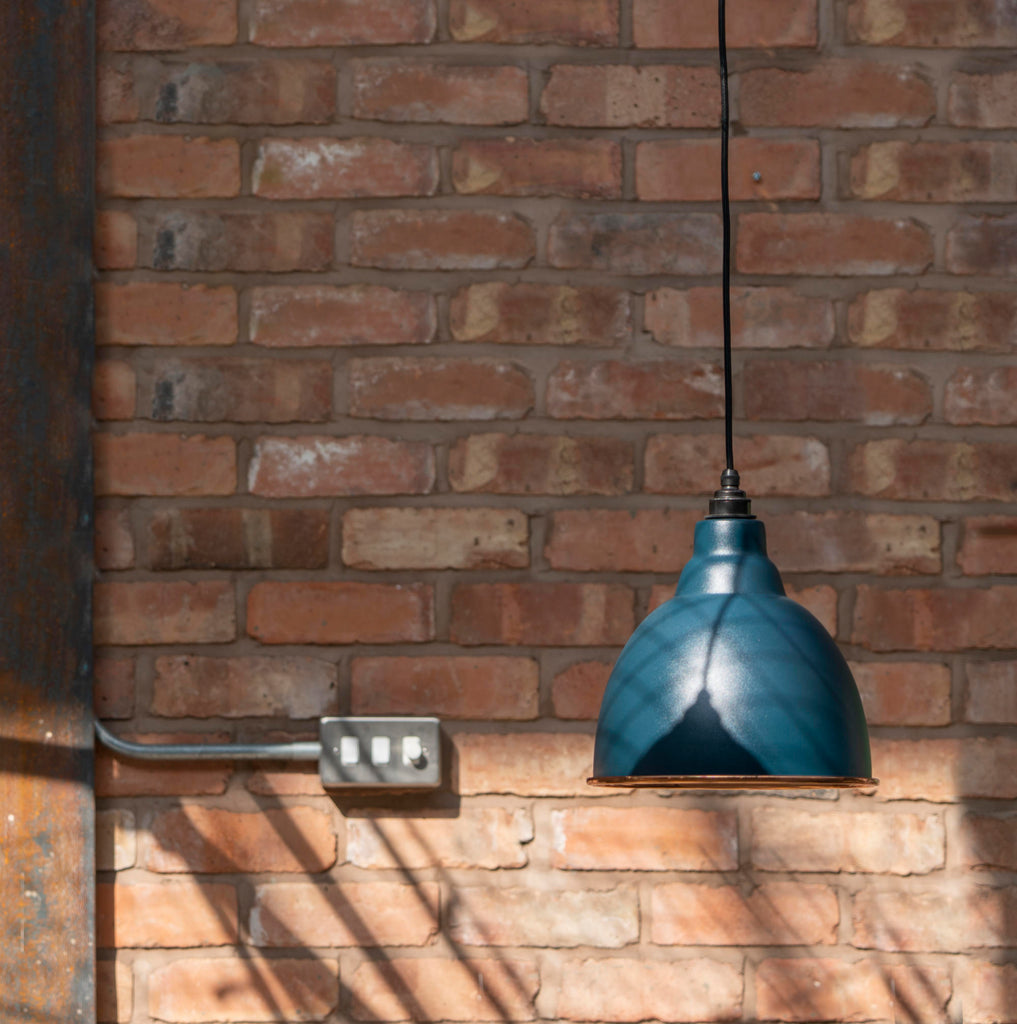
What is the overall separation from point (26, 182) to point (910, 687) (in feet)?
3.95

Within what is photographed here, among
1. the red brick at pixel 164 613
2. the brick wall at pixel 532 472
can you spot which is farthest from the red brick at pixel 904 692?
the red brick at pixel 164 613

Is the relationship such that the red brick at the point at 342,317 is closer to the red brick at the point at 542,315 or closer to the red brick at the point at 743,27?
the red brick at the point at 542,315

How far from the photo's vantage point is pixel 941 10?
1358 millimetres

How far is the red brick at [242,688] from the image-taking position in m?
1.32

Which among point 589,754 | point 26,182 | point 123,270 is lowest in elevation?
point 589,754

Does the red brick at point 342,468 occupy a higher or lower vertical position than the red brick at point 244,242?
lower

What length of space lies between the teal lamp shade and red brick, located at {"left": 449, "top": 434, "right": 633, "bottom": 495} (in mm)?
489

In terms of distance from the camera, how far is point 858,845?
1.30m

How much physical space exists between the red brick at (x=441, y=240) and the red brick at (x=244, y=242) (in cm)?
5

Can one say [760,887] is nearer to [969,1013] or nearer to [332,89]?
[969,1013]

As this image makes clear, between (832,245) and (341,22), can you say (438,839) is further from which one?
(341,22)

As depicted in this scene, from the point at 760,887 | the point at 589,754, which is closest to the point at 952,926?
the point at 760,887

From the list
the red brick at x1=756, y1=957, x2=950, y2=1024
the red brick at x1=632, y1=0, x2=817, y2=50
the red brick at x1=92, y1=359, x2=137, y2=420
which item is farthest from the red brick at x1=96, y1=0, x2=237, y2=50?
the red brick at x1=756, y1=957, x2=950, y2=1024

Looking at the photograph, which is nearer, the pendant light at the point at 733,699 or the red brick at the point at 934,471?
the pendant light at the point at 733,699
